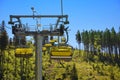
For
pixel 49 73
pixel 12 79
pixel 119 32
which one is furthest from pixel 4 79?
pixel 119 32

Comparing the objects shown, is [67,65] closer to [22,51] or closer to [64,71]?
[64,71]

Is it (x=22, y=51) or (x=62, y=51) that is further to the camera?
(x=22, y=51)

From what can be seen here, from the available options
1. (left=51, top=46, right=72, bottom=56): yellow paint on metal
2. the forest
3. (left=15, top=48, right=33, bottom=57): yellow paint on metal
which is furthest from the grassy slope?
(left=51, top=46, right=72, bottom=56): yellow paint on metal

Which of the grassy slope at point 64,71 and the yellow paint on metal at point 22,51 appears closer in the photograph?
the yellow paint on metal at point 22,51

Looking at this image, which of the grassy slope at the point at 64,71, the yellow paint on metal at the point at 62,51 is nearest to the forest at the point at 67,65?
the grassy slope at the point at 64,71

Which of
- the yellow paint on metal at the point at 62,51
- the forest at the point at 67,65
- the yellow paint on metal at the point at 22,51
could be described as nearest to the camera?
the yellow paint on metal at the point at 62,51

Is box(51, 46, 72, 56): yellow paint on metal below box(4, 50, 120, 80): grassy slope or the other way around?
the other way around

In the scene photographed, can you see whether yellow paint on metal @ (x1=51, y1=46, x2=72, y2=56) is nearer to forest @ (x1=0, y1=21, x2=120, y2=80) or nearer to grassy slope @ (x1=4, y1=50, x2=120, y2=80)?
forest @ (x1=0, y1=21, x2=120, y2=80)

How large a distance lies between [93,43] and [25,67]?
174 ft

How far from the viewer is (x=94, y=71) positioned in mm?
111562

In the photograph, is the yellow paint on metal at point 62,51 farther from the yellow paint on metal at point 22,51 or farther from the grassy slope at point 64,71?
the grassy slope at point 64,71

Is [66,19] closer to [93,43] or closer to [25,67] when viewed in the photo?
[25,67]

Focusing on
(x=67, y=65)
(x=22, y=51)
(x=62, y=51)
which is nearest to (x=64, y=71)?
(x=67, y=65)

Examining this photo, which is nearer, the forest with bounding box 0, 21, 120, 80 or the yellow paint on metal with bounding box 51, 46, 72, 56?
the yellow paint on metal with bounding box 51, 46, 72, 56
